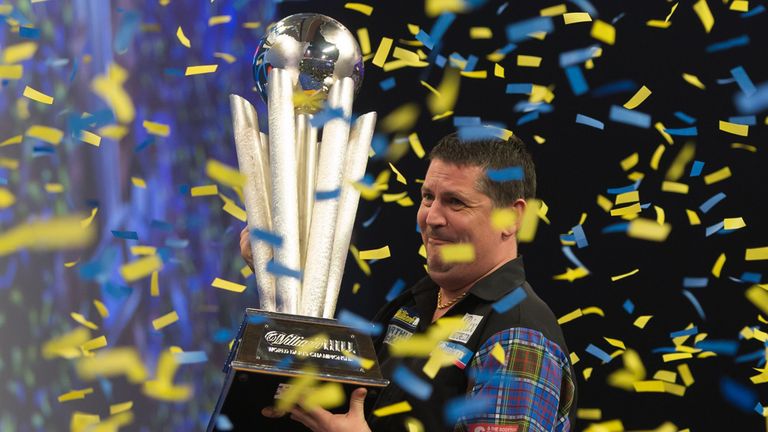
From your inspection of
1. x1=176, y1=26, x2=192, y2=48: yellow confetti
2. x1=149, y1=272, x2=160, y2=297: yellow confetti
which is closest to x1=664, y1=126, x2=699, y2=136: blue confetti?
x1=176, y1=26, x2=192, y2=48: yellow confetti

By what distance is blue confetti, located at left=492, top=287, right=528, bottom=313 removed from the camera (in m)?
1.80

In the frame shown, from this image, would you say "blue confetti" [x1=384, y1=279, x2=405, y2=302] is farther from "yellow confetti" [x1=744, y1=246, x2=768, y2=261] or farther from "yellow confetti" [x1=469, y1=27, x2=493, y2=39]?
"yellow confetti" [x1=744, y1=246, x2=768, y2=261]

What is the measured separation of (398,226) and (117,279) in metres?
0.86

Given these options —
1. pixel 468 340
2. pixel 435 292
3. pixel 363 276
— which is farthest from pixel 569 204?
pixel 468 340

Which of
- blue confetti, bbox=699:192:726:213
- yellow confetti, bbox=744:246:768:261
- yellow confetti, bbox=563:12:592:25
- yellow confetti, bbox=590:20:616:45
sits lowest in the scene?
yellow confetti, bbox=744:246:768:261

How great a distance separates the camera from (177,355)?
8.89 feet

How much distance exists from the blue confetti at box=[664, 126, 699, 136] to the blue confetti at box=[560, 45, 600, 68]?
31cm

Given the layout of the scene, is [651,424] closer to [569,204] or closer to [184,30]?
[569,204]

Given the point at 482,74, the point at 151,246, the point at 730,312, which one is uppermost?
the point at 482,74

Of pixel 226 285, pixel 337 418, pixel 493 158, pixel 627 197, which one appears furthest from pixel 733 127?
pixel 337 418

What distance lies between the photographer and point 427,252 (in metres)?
1.98

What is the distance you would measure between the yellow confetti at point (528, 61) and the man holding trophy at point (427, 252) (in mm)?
888

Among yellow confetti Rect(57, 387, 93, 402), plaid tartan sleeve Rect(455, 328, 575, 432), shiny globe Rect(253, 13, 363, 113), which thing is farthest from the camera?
yellow confetti Rect(57, 387, 93, 402)

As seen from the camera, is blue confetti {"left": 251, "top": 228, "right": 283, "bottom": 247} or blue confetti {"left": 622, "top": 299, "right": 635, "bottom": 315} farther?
blue confetti {"left": 622, "top": 299, "right": 635, "bottom": 315}
